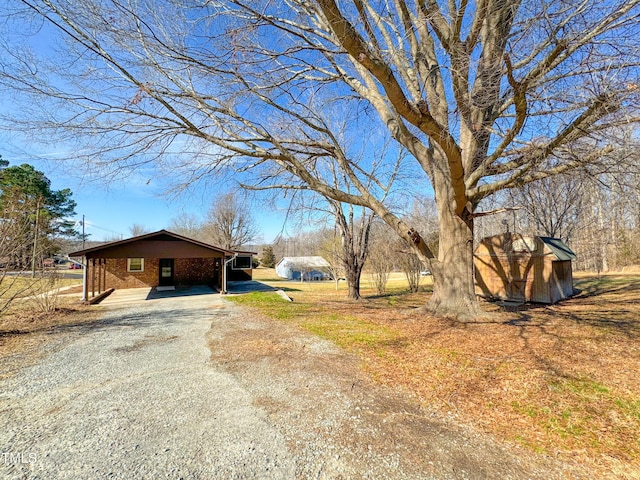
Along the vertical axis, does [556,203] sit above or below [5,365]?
above

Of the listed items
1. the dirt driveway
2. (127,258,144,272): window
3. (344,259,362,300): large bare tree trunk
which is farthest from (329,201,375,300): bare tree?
(127,258,144,272): window

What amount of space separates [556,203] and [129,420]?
64.3ft

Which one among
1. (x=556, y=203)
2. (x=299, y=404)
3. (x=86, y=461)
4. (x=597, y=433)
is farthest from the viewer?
(x=556, y=203)

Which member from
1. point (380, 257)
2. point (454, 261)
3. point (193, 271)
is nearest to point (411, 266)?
point (380, 257)

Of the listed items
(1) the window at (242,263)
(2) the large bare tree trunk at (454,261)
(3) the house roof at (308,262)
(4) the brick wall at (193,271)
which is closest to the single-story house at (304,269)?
(3) the house roof at (308,262)

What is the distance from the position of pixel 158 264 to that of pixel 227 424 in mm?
16295

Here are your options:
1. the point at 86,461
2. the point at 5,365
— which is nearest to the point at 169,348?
the point at 5,365

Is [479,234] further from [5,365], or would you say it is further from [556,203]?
[5,365]

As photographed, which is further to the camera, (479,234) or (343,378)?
(479,234)

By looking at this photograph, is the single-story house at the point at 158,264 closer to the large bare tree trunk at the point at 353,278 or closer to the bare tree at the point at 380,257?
the large bare tree trunk at the point at 353,278

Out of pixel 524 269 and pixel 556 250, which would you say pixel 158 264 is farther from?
pixel 556 250

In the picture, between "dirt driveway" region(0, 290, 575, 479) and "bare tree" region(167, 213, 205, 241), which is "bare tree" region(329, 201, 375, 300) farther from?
"bare tree" region(167, 213, 205, 241)

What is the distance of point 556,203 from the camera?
1517 centimetres

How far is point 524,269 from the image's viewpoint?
10.5 m
